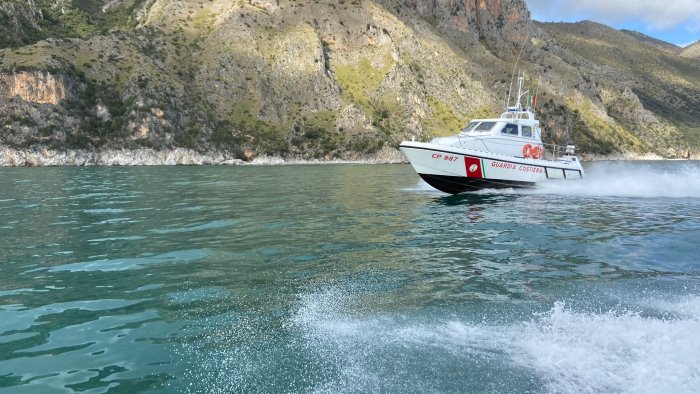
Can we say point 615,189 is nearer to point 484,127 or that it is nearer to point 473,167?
point 484,127

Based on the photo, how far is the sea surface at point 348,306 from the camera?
5.95 metres

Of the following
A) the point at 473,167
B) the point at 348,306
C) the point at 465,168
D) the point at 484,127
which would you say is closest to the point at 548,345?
the point at 348,306

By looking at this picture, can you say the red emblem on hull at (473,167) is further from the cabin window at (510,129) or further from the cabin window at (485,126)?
the cabin window at (510,129)

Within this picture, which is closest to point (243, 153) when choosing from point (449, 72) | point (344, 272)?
point (449, 72)

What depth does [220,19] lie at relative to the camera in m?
157

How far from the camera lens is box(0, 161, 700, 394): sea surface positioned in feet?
19.5

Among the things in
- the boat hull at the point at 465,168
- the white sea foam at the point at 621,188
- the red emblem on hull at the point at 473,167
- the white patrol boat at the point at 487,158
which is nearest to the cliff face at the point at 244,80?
the white sea foam at the point at 621,188

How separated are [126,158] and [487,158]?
359 ft

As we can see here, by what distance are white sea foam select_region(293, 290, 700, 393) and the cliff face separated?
403 ft

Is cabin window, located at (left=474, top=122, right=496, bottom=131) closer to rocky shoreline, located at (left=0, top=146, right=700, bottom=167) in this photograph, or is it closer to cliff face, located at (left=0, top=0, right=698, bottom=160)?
rocky shoreline, located at (left=0, top=146, right=700, bottom=167)

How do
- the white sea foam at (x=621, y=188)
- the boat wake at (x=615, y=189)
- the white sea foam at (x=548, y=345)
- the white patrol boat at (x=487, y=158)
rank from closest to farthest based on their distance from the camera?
the white sea foam at (x=548, y=345) → the white patrol boat at (x=487, y=158) → the boat wake at (x=615, y=189) → the white sea foam at (x=621, y=188)

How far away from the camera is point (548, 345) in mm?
6707

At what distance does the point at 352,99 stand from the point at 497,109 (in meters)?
59.7

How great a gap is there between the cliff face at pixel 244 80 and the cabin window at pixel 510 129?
10231cm
